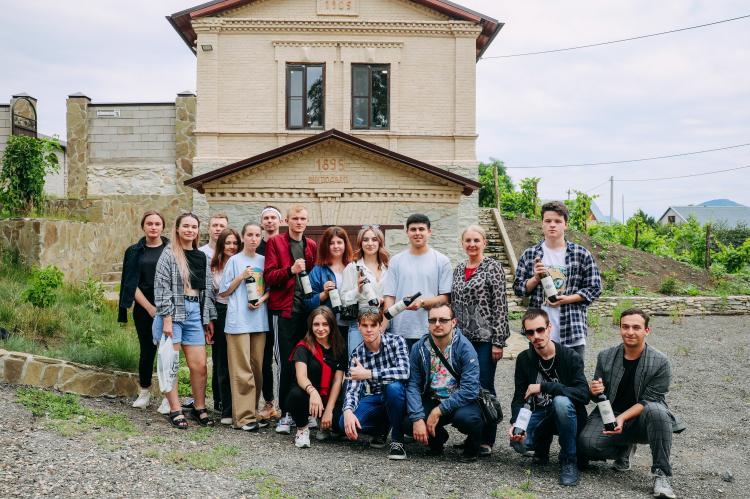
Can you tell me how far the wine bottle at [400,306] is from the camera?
19.1 ft

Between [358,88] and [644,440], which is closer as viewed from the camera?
[644,440]

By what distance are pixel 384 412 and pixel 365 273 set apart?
1.25m

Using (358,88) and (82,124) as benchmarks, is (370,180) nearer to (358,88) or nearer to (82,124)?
(358,88)

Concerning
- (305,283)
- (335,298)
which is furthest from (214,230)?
(335,298)

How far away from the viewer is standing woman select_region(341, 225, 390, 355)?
20.0ft

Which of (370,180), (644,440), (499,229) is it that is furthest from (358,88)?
(644,440)

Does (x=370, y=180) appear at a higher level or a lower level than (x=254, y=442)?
higher

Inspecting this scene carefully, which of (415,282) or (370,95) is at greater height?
(370,95)

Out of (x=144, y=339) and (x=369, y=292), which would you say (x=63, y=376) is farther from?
(x=369, y=292)

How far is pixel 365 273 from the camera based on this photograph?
612 cm

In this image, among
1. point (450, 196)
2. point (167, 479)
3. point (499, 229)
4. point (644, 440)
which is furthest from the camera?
point (499, 229)

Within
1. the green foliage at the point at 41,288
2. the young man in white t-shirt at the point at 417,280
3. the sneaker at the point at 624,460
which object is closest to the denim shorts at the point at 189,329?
the young man in white t-shirt at the point at 417,280

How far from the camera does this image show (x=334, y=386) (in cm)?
604

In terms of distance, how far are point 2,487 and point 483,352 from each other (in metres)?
3.78
